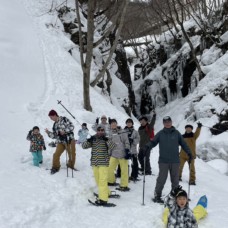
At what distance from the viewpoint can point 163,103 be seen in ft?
95.4

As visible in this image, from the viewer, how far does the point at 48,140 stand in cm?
1262

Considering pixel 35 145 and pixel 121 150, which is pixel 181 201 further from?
pixel 35 145

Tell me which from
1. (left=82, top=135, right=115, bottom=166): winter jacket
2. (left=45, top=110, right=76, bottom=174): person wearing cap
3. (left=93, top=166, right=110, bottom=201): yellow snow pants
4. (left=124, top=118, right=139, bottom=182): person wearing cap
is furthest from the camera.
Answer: (left=45, top=110, right=76, bottom=174): person wearing cap

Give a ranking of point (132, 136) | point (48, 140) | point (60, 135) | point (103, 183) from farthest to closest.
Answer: point (48, 140) → point (60, 135) → point (132, 136) → point (103, 183)

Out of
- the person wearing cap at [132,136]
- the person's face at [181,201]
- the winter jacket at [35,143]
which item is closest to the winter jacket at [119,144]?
the person wearing cap at [132,136]

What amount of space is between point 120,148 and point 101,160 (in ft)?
3.53

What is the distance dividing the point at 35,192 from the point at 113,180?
2232 mm

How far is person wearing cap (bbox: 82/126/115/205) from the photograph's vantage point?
766 centimetres

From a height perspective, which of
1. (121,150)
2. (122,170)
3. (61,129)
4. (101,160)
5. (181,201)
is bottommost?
(181,201)

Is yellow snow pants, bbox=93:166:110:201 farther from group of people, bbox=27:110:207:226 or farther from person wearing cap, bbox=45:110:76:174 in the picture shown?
person wearing cap, bbox=45:110:76:174

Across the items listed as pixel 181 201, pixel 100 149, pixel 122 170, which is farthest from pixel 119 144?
pixel 181 201

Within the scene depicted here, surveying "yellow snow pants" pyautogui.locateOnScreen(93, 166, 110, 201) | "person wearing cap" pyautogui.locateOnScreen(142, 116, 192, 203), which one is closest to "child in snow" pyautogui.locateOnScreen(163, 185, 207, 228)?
"person wearing cap" pyautogui.locateOnScreen(142, 116, 192, 203)

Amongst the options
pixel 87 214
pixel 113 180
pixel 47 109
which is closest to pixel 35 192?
pixel 87 214

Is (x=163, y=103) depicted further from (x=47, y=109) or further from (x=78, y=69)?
(x=47, y=109)
